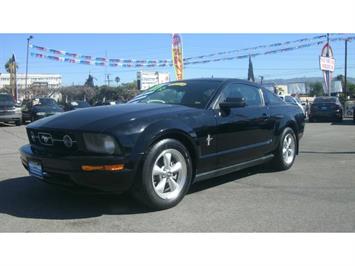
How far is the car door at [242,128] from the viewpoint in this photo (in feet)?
18.7

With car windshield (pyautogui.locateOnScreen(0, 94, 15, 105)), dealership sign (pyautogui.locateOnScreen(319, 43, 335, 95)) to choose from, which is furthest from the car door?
dealership sign (pyautogui.locateOnScreen(319, 43, 335, 95))

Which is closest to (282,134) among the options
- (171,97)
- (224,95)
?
(224,95)

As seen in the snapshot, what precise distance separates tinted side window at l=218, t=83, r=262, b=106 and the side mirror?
5.3 inches

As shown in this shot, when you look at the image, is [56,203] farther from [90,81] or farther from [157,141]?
[90,81]

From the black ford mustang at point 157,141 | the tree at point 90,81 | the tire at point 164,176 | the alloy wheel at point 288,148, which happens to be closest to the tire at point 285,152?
the alloy wheel at point 288,148

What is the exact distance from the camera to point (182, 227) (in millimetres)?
4332

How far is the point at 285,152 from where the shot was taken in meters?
7.26

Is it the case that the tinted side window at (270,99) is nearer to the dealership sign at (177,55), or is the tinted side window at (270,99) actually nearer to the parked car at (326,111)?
the parked car at (326,111)

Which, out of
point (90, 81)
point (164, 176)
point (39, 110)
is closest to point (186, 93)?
point (164, 176)

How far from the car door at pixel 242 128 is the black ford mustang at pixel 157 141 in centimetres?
1

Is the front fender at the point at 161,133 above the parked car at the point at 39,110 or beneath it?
above

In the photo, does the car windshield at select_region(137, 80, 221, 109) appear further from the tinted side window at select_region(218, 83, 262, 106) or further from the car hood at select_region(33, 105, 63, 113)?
the car hood at select_region(33, 105, 63, 113)

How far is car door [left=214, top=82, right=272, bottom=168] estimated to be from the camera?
570 centimetres
